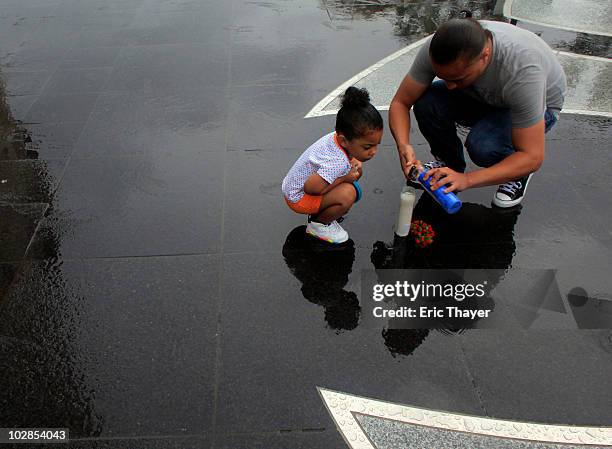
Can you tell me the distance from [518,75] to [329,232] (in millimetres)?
1606

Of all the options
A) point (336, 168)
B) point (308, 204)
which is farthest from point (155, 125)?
point (336, 168)

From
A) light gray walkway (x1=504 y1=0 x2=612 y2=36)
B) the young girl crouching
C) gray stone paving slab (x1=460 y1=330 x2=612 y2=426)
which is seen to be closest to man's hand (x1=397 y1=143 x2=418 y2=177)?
the young girl crouching

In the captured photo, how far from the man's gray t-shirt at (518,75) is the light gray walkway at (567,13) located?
15.9 feet

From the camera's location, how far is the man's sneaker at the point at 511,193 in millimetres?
3736

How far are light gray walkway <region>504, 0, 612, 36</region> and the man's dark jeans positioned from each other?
4.69m

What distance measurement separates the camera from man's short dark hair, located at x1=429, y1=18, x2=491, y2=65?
9.04 ft

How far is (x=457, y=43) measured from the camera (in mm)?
2754

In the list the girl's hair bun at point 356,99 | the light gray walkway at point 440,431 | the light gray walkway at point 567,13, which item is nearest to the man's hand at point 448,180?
the girl's hair bun at point 356,99

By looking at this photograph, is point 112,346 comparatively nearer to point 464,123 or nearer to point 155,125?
point 155,125

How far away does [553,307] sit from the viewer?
305cm

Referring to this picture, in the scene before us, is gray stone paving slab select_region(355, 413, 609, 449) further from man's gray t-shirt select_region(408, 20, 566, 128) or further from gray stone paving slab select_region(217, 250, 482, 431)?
man's gray t-shirt select_region(408, 20, 566, 128)

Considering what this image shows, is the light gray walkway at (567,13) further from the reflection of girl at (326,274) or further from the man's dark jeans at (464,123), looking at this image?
the reflection of girl at (326,274)

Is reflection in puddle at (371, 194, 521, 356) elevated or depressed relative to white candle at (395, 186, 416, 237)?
depressed

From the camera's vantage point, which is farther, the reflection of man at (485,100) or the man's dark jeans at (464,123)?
the man's dark jeans at (464,123)
